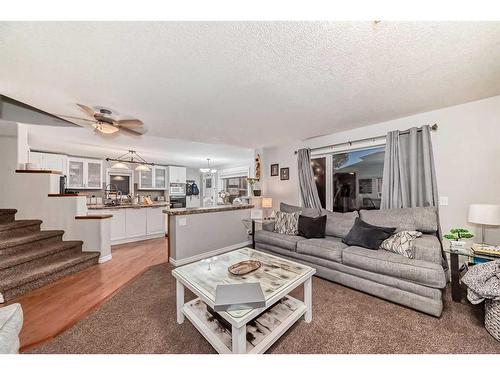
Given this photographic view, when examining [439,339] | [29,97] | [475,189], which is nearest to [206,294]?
[439,339]

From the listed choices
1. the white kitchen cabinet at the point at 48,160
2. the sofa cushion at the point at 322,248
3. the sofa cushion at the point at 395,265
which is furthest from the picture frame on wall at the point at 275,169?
the white kitchen cabinet at the point at 48,160

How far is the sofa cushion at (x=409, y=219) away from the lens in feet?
7.47

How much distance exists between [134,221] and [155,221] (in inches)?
19.1

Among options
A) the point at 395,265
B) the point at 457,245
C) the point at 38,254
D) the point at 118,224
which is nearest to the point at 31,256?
the point at 38,254

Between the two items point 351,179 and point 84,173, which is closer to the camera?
point 351,179

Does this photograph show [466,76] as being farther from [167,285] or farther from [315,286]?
[167,285]

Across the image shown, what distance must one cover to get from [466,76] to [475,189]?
1.39 m

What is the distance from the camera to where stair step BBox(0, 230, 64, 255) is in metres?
2.46

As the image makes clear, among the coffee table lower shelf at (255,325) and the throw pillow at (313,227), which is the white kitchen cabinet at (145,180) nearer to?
the throw pillow at (313,227)

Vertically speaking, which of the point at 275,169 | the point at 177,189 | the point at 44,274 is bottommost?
the point at 44,274

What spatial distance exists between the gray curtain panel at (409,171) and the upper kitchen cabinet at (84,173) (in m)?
6.84

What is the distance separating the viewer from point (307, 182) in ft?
12.2

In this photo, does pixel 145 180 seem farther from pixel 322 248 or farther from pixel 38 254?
pixel 322 248
